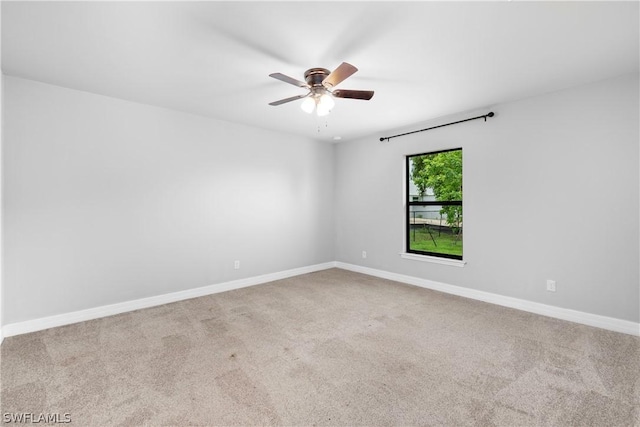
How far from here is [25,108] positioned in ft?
9.30

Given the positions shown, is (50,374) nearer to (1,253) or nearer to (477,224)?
(1,253)

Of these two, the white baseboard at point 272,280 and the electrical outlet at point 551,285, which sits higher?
the electrical outlet at point 551,285

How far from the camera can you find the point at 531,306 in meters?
3.30

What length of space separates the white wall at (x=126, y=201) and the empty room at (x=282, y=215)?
2 cm

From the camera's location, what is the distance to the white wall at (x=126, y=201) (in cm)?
285

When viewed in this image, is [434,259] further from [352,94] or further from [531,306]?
[352,94]

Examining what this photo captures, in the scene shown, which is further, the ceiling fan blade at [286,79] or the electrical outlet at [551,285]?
the electrical outlet at [551,285]

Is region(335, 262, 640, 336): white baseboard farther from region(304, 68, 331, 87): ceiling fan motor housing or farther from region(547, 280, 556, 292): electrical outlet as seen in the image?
region(304, 68, 331, 87): ceiling fan motor housing

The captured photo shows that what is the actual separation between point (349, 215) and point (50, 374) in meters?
4.35

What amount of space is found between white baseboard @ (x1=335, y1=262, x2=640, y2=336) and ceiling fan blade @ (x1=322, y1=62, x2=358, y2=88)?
123 inches
